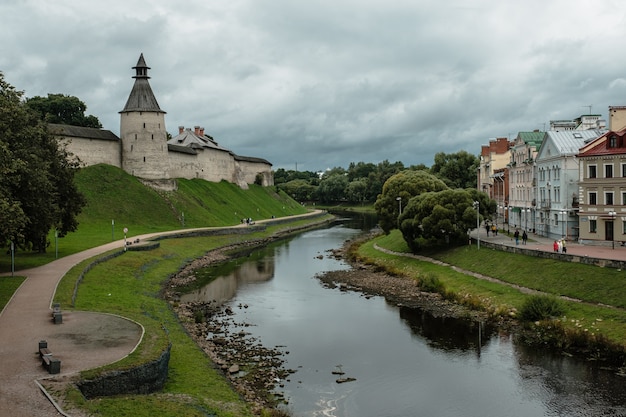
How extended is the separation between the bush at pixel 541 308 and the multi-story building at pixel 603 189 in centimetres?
1674

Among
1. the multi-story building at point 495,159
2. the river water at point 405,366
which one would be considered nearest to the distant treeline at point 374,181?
the multi-story building at point 495,159

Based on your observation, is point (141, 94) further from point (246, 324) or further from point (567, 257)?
point (567, 257)

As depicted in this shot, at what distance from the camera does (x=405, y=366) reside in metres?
26.9

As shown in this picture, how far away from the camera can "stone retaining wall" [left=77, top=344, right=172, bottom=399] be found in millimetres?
18453

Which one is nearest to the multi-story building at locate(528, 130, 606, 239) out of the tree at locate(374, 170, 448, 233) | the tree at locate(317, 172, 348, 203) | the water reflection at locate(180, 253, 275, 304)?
the tree at locate(374, 170, 448, 233)

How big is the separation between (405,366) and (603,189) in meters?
29.3

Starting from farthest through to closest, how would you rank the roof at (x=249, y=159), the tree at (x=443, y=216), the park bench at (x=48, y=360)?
the roof at (x=249, y=159), the tree at (x=443, y=216), the park bench at (x=48, y=360)

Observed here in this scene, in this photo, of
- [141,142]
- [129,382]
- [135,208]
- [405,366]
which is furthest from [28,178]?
[141,142]

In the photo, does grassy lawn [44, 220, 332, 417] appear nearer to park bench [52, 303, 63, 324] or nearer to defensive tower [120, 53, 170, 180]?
park bench [52, 303, 63, 324]

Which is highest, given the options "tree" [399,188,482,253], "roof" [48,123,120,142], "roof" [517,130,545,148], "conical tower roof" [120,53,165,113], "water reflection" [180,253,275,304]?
"conical tower roof" [120,53,165,113]

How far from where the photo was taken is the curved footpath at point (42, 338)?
17.0m

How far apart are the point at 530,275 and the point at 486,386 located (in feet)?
53.9

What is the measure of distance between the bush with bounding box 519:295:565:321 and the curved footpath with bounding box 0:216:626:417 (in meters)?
20.1

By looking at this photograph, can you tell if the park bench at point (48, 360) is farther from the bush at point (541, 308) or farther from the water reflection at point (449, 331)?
the bush at point (541, 308)
